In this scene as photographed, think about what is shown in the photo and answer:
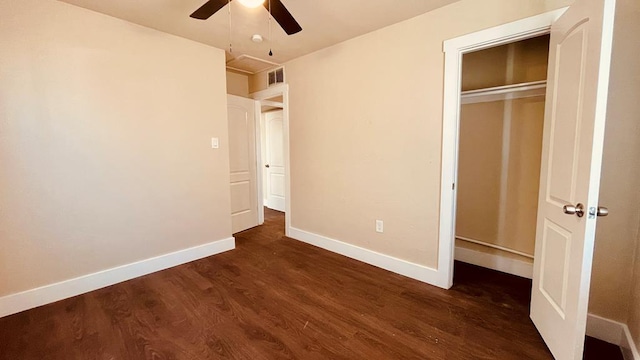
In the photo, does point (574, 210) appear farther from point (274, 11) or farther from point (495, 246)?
point (274, 11)

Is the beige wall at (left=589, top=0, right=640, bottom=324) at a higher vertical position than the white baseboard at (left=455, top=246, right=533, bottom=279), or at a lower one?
higher

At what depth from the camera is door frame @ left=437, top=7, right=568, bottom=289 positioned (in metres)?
1.97

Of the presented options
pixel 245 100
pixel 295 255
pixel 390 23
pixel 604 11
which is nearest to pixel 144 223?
pixel 295 255

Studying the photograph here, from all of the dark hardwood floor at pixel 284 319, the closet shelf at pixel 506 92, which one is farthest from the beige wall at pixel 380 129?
the closet shelf at pixel 506 92

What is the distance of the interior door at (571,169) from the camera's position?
1230 mm

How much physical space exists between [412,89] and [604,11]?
4.36 ft

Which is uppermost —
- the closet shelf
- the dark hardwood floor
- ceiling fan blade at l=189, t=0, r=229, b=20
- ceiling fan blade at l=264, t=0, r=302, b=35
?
ceiling fan blade at l=189, t=0, r=229, b=20

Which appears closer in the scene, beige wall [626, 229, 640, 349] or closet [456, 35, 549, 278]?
beige wall [626, 229, 640, 349]

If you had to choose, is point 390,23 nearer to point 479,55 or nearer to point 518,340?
point 479,55

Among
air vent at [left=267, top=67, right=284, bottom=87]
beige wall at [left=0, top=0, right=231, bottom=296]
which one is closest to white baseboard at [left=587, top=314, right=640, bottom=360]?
beige wall at [left=0, top=0, right=231, bottom=296]

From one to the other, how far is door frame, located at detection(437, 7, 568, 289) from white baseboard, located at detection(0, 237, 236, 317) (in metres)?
2.53

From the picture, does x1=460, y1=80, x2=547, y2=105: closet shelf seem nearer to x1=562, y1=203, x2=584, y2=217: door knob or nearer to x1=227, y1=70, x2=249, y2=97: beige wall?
x1=562, y1=203, x2=584, y2=217: door knob

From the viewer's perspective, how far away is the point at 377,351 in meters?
1.61

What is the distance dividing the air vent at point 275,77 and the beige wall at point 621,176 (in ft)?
10.3
